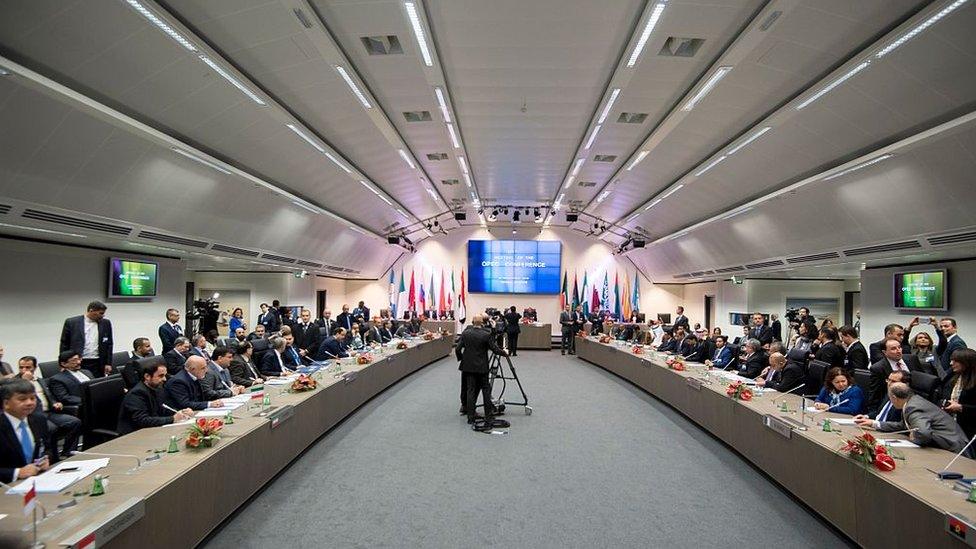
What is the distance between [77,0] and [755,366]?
8.67m

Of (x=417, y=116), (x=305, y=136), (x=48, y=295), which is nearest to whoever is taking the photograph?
(x=305, y=136)

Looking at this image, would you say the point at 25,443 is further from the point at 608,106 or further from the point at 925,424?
the point at 608,106

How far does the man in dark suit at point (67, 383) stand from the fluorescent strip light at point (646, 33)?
22.2 ft

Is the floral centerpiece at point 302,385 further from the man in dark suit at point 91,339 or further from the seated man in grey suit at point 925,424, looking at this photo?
the seated man in grey suit at point 925,424

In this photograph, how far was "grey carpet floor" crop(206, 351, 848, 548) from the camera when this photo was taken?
3.54 m

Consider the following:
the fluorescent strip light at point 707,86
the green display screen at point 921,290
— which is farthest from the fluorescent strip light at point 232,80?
the green display screen at point 921,290

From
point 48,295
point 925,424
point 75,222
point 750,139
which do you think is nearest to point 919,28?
point 750,139

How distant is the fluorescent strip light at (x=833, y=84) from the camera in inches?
203

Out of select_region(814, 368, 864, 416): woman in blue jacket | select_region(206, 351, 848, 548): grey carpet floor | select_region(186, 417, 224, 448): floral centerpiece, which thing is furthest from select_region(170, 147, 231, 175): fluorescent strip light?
select_region(814, 368, 864, 416): woman in blue jacket

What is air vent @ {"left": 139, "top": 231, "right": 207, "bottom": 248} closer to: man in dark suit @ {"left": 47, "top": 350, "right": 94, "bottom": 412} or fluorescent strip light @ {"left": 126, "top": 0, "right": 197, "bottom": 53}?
man in dark suit @ {"left": 47, "top": 350, "right": 94, "bottom": 412}

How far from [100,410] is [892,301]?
1328cm

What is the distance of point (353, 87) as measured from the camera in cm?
679

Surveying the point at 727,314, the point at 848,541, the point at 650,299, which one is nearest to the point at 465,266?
the point at 650,299

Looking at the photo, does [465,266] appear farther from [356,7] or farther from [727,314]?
[356,7]
